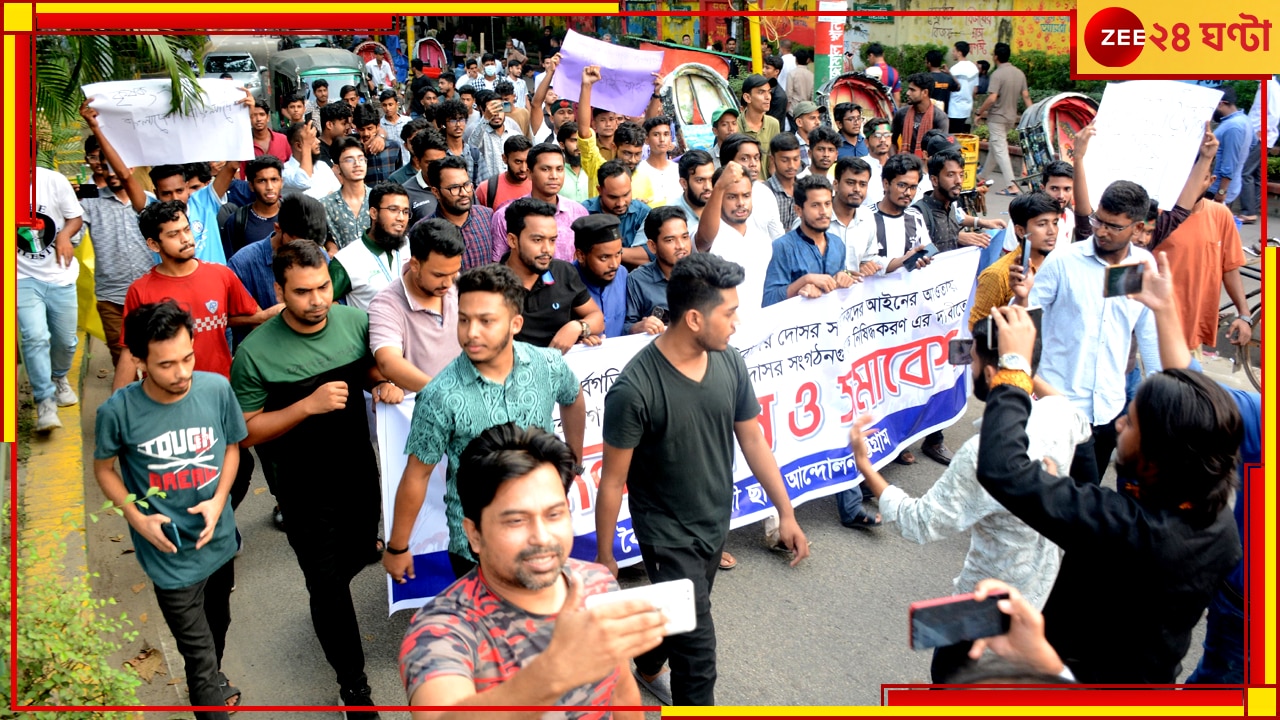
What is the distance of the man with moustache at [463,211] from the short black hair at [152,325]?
2510 millimetres

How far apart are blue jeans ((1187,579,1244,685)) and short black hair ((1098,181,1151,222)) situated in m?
1.91

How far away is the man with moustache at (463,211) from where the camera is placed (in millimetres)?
6109

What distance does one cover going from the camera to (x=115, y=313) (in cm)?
624

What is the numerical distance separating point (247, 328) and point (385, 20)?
276 centimetres

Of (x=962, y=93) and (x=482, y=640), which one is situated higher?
(x=962, y=93)

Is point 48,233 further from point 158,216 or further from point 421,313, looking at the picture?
point 421,313

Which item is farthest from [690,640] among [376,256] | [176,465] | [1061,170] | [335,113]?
[335,113]

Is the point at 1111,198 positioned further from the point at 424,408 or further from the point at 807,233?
the point at 424,408

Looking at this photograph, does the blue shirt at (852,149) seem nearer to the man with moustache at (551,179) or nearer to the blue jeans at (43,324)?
the man with moustache at (551,179)

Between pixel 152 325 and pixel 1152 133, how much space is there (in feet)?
18.2

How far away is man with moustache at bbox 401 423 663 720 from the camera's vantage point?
2.12 meters

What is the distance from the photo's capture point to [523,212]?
4832 mm

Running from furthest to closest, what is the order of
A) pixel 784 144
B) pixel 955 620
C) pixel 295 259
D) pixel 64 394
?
pixel 784 144
pixel 64 394
pixel 295 259
pixel 955 620

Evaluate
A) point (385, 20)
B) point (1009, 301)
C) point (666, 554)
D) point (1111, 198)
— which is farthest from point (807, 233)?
point (385, 20)
